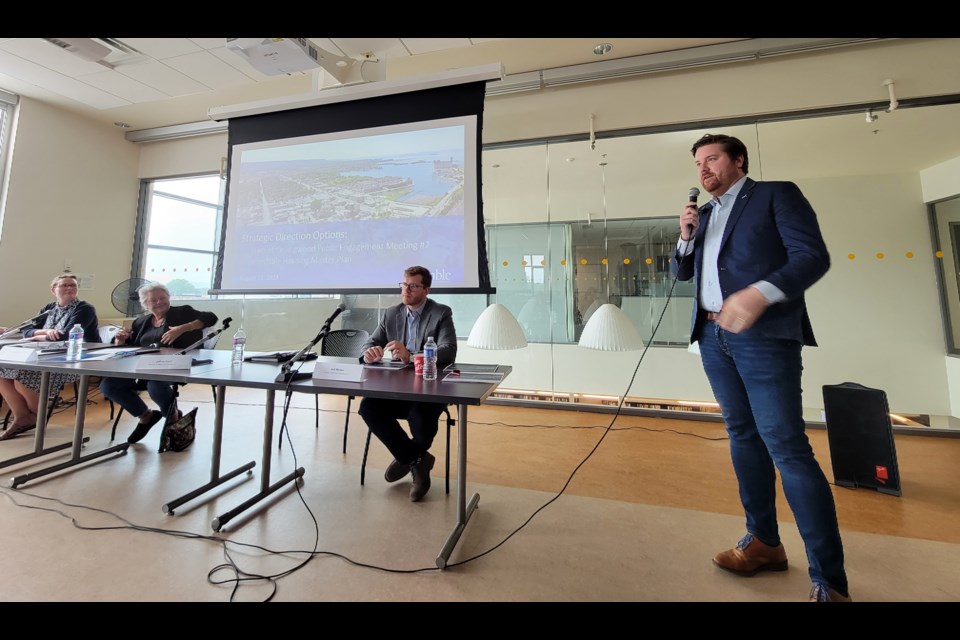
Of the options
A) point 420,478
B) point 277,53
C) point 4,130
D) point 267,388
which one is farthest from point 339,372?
point 4,130

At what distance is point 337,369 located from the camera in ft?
4.89

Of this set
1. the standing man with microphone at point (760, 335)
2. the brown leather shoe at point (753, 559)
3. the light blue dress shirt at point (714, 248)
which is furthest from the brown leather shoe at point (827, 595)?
the light blue dress shirt at point (714, 248)

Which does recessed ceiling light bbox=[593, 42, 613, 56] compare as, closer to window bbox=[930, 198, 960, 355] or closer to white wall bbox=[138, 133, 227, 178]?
window bbox=[930, 198, 960, 355]

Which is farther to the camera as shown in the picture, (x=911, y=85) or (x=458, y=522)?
(x=911, y=85)

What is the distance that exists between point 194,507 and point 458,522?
1.31 metres

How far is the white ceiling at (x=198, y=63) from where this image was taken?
2717 mm

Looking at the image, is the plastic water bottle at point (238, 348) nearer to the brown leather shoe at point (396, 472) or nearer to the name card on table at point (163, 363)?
the name card on table at point (163, 363)

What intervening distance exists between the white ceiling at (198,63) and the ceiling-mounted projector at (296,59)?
0.34ft

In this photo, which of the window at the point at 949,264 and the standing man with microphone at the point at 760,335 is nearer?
the standing man with microphone at the point at 760,335

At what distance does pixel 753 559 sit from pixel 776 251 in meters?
1.10

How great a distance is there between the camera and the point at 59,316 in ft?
8.90
